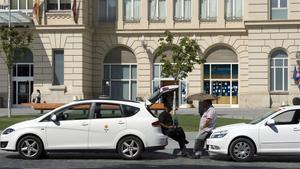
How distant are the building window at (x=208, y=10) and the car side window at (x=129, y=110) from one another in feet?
114

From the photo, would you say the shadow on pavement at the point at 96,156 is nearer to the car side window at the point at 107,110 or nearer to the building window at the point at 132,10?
the car side window at the point at 107,110

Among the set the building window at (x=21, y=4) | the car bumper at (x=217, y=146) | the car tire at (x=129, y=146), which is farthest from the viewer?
the building window at (x=21, y=4)

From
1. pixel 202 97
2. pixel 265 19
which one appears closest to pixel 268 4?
pixel 265 19

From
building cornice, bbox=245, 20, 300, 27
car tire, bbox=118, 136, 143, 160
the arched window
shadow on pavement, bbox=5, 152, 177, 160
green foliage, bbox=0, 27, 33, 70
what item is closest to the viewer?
car tire, bbox=118, 136, 143, 160

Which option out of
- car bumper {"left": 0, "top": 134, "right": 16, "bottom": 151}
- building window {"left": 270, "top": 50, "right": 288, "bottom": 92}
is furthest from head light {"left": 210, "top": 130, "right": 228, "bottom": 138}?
building window {"left": 270, "top": 50, "right": 288, "bottom": 92}

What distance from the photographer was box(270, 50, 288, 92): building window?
47562mm

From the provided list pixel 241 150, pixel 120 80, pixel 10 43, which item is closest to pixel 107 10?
pixel 120 80

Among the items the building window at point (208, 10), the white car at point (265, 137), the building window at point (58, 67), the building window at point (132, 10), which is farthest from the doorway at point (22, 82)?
the white car at point (265, 137)

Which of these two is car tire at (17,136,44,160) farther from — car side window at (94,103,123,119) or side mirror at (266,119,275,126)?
side mirror at (266,119,275,126)

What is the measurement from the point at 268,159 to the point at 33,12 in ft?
113

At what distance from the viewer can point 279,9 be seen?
47.3 m

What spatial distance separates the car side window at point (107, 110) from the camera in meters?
17.1

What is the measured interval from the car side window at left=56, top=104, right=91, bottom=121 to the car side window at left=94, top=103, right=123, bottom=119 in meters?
0.24

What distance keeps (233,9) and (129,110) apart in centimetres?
3516
